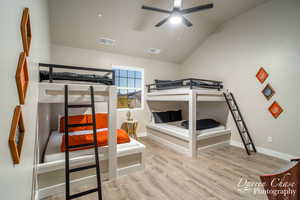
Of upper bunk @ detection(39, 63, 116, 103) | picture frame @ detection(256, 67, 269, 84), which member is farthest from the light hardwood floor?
picture frame @ detection(256, 67, 269, 84)

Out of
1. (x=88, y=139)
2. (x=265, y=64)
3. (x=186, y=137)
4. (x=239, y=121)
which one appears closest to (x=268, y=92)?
(x=265, y=64)

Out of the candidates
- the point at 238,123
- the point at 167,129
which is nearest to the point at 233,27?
the point at 238,123

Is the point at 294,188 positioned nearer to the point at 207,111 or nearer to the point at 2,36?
the point at 2,36

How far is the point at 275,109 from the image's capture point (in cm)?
284

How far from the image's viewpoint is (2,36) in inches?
26.3

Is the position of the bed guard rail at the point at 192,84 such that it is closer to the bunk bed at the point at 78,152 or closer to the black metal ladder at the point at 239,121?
the black metal ladder at the point at 239,121

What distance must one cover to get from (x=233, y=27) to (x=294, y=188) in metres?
3.91

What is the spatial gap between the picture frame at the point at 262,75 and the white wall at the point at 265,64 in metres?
0.07

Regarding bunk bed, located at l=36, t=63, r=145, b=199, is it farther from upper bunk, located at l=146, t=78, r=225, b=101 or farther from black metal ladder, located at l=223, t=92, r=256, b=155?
black metal ladder, located at l=223, t=92, r=256, b=155

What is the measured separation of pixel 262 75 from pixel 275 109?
80 centimetres

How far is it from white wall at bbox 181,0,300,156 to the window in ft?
7.95

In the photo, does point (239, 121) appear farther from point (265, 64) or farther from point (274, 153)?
point (265, 64)

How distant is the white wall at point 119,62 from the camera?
11.1 ft

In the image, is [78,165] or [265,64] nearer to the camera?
[78,165]
